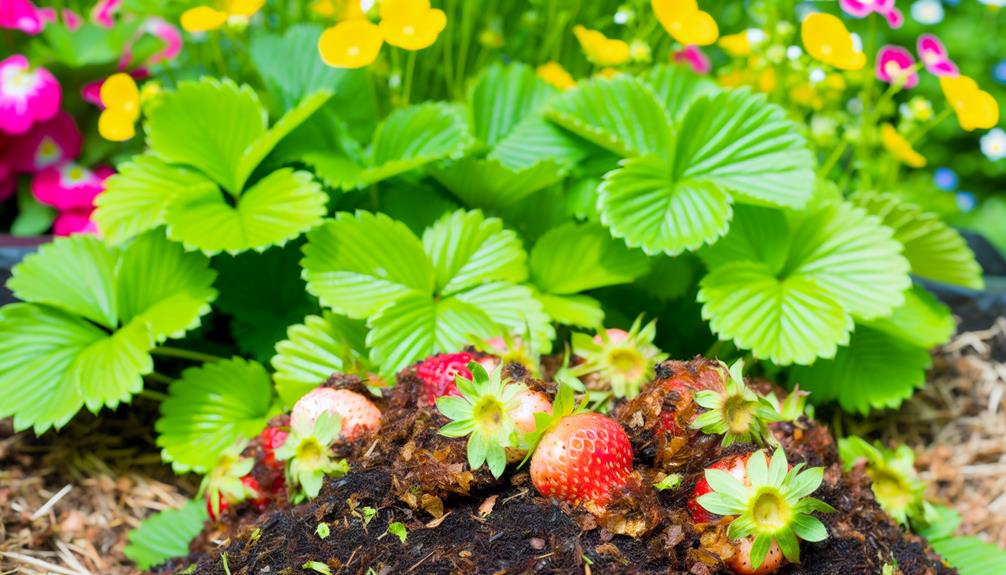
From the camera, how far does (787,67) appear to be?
1.77 metres

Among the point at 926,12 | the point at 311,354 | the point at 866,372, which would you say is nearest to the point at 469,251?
the point at 311,354

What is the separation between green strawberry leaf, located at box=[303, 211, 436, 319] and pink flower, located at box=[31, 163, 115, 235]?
0.62 meters

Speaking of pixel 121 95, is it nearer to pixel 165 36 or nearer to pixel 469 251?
pixel 165 36

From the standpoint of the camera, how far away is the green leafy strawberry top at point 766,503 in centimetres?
90

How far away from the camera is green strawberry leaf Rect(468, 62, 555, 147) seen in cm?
166

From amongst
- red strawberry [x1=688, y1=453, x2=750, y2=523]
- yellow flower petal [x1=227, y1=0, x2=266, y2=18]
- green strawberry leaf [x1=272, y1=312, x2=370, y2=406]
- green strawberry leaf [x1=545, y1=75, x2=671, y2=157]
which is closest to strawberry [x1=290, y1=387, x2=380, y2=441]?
green strawberry leaf [x1=272, y1=312, x2=370, y2=406]

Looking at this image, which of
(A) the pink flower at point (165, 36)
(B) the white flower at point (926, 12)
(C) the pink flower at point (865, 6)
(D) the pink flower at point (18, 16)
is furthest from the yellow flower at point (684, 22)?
(B) the white flower at point (926, 12)

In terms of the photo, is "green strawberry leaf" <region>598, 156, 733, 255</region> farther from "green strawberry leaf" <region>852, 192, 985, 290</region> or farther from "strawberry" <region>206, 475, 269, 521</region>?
"strawberry" <region>206, 475, 269, 521</region>

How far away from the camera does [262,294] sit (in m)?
1.55

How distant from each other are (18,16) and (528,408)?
1.36 m

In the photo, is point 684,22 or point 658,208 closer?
point 658,208

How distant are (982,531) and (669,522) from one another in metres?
0.83

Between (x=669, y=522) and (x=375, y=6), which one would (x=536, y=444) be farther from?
(x=375, y=6)

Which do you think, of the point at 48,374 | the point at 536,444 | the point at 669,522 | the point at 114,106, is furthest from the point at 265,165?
the point at 669,522
